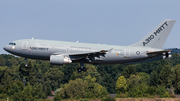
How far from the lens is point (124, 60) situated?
65.7 m

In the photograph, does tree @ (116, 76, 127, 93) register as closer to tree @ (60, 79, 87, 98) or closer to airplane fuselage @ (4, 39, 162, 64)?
tree @ (60, 79, 87, 98)

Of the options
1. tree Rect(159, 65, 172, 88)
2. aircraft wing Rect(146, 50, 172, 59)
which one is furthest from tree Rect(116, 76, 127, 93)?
aircraft wing Rect(146, 50, 172, 59)

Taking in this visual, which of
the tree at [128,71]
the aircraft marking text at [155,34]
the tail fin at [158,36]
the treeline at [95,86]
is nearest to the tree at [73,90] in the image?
the treeline at [95,86]

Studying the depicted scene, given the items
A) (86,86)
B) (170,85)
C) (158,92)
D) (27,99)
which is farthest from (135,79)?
(27,99)

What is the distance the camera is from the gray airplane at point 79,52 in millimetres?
62438

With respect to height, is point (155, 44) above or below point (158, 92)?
above

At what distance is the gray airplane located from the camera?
6244 centimetres

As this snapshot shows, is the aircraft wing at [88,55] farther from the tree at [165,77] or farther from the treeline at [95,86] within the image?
the tree at [165,77]

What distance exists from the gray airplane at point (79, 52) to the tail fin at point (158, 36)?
95 centimetres

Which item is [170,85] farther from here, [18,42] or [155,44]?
[18,42]

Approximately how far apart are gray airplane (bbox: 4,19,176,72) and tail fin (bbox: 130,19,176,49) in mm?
955

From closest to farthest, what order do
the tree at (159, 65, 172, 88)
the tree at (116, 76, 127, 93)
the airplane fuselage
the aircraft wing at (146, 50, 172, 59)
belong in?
the airplane fuselage, the aircraft wing at (146, 50, 172, 59), the tree at (116, 76, 127, 93), the tree at (159, 65, 172, 88)

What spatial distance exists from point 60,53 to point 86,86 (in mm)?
86379

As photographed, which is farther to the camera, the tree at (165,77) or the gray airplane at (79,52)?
the tree at (165,77)
